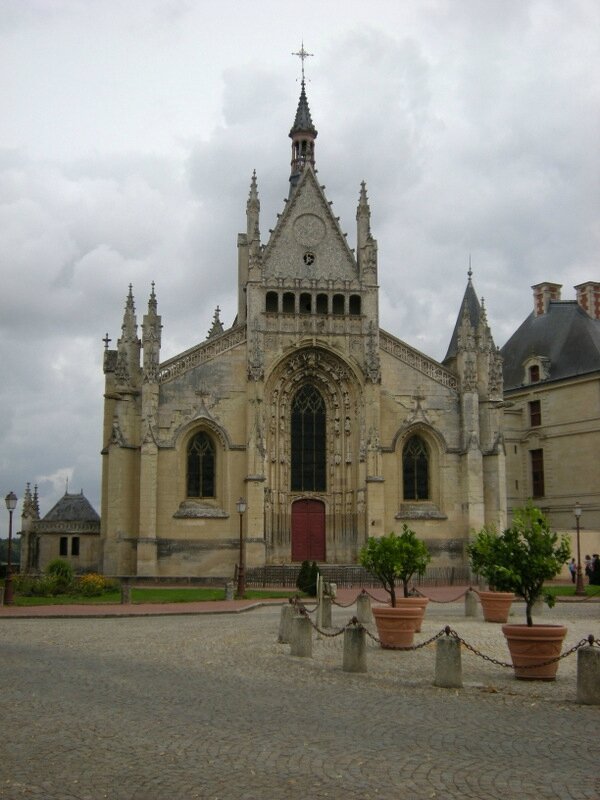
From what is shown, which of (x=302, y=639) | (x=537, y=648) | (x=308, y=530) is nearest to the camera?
(x=537, y=648)

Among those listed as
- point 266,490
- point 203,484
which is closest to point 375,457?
point 266,490

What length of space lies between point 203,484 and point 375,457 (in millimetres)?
8176

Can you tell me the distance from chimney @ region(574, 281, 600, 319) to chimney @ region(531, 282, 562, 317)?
1610 mm

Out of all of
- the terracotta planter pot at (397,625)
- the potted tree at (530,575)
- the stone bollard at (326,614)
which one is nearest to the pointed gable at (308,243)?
the stone bollard at (326,614)

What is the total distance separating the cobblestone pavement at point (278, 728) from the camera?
8484 mm

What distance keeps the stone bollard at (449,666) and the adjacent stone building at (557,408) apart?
36645mm

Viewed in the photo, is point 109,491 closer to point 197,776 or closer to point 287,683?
point 287,683

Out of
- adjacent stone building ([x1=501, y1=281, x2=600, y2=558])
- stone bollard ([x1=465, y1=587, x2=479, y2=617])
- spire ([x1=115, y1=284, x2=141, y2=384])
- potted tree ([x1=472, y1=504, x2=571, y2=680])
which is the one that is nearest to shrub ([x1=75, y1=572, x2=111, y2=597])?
spire ([x1=115, y1=284, x2=141, y2=384])

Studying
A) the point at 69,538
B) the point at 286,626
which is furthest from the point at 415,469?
the point at 286,626

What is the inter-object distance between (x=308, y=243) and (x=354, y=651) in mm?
32988

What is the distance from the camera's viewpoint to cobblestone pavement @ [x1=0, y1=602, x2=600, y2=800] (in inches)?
334

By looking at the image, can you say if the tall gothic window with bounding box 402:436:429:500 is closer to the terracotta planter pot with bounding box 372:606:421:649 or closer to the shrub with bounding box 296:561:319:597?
the shrub with bounding box 296:561:319:597

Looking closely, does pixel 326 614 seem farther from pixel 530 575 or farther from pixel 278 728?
pixel 278 728

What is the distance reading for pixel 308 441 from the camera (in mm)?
45219
